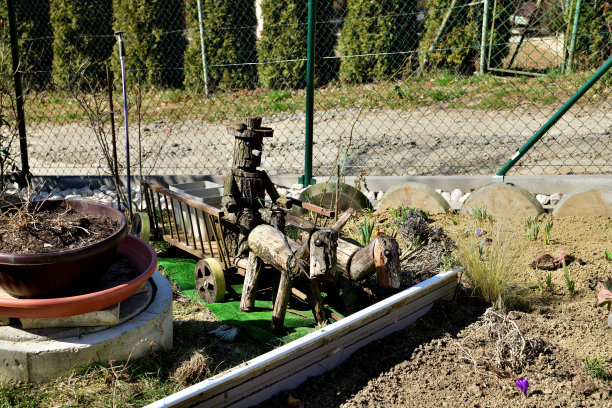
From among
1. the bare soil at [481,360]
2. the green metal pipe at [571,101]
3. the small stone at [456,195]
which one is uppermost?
the green metal pipe at [571,101]

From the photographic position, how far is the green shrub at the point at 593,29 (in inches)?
330

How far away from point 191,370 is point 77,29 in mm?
10992

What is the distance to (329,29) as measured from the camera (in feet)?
35.0

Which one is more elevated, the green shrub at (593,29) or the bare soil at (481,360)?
the green shrub at (593,29)

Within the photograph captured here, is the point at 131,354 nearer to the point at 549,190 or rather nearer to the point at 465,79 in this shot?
the point at 549,190

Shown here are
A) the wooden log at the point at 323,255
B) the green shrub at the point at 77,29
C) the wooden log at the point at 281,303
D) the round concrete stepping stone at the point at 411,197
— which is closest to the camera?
the wooden log at the point at 323,255

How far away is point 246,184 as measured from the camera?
3.67m

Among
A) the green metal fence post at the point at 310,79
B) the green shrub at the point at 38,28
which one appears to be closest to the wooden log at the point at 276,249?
the green metal fence post at the point at 310,79

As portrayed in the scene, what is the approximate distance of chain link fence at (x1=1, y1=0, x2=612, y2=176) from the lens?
7.11 m

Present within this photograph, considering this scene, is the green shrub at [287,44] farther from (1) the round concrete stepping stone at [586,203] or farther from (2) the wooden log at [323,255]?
(2) the wooden log at [323,255]

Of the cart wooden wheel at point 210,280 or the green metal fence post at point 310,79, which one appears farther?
the green metal fence post at point 310,79

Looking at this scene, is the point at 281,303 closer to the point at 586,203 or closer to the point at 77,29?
the point at 586,203

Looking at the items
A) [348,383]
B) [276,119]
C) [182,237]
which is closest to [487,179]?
[182,237]

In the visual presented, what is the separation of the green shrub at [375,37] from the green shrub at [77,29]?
5.06 m
